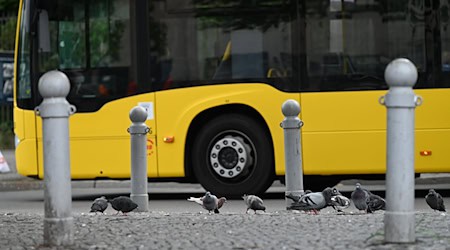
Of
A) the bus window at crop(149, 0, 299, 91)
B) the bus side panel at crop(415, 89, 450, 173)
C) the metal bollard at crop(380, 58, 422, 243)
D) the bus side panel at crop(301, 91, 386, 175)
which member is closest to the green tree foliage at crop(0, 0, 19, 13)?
→ the bus window at crop(149, 0, 299, 91)

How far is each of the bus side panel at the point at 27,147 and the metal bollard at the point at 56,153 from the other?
26.6 feet

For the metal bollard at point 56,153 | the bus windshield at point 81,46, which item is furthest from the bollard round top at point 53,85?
the bus windshield at point 81,46

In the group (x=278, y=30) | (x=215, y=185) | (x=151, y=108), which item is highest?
(x=278, y=30)

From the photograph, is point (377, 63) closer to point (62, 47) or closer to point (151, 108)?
point (151, 108)

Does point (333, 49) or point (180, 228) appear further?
point (333, 49)

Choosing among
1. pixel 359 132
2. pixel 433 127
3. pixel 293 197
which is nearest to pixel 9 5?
pixel 359 132

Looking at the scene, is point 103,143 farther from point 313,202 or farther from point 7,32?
point 7,32

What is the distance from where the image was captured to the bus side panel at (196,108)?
48.5 feet

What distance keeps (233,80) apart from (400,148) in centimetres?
790

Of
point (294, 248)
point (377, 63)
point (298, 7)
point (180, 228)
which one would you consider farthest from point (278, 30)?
point (294, 248)

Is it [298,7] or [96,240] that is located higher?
[298,7]

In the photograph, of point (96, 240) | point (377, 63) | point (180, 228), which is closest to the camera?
point (96, 240)

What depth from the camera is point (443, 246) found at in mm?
7191

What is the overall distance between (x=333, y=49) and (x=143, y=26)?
2.40m
